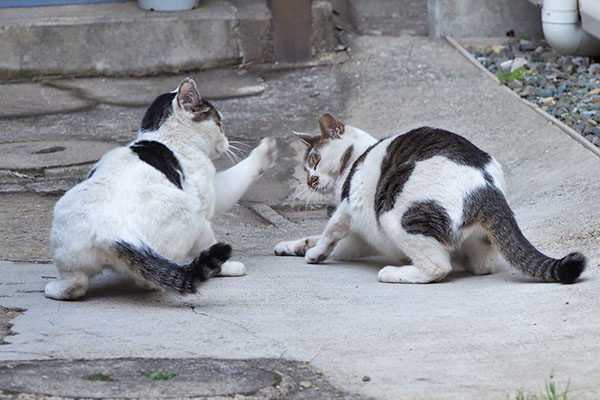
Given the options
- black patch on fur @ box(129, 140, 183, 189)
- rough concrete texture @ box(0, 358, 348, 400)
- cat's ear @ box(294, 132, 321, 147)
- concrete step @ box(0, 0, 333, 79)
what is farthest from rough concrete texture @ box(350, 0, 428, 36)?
rough concrete texture @ box(0, 358, 348, 400)

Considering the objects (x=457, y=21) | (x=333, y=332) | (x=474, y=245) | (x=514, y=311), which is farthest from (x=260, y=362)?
(x=457, y=21)

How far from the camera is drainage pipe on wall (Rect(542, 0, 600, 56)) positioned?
8.37 m

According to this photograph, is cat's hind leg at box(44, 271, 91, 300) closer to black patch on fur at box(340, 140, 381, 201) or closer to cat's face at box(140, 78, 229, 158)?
cat's face at box(140, 78, 229, 158)

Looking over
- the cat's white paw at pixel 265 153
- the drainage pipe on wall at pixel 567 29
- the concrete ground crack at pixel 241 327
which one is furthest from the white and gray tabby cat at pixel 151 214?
the drainage pipe on wall at pixel 567 29

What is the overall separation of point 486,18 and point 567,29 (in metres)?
1.58

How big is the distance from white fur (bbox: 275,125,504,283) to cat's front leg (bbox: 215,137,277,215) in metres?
0.59

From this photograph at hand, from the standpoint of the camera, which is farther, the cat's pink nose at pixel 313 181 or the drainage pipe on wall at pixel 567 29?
the drainage pipe on wall at pixel 567 29

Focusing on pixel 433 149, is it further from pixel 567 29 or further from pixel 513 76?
pixel 567 29

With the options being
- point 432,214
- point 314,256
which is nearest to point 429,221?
point 432,214

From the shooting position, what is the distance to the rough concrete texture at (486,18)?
9797 mm

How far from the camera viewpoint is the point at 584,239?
459cm

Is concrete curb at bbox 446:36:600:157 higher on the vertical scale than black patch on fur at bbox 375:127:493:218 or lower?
lower

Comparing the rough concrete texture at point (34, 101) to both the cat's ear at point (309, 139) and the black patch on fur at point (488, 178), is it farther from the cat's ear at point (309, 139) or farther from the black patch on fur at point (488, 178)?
the black patch on fur at point (488, 178)

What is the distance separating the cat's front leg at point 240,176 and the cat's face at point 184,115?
0.96ft
